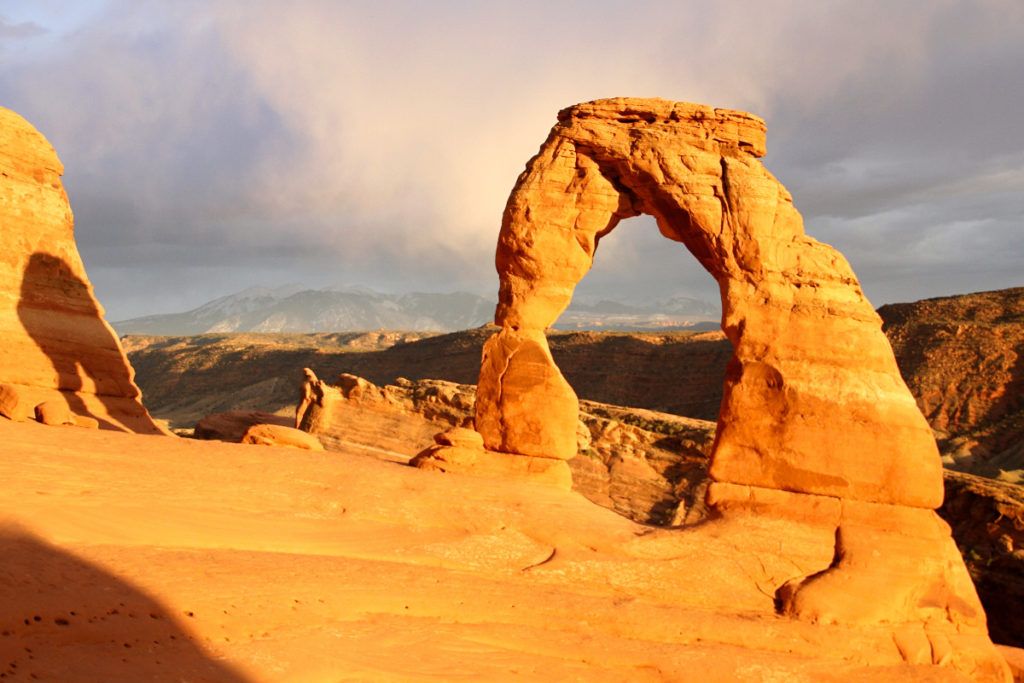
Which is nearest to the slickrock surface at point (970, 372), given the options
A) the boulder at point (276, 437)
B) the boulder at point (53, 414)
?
the boulder at point (276, 437)

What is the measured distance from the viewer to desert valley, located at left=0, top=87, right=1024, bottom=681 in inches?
265

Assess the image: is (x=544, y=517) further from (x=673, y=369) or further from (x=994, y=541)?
(x=673, y=369)

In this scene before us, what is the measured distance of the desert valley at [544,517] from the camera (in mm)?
6734

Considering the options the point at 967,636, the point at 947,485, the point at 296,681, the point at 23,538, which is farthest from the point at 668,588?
the point at 947,485

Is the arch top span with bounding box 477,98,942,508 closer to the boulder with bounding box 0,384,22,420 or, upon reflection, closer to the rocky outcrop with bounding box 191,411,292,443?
the boulder with bounding box 0,384,22,420

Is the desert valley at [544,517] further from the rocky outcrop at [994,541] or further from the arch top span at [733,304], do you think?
the rocky outcrop at [994,541]

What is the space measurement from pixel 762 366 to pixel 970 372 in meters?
32.0

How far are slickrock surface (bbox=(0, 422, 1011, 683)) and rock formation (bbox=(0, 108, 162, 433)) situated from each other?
6669 millimetres

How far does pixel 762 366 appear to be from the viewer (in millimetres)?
11352

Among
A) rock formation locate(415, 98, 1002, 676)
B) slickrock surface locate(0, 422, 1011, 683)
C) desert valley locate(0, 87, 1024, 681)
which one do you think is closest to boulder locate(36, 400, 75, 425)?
desert valley locate(0, 87, 1024, 681)

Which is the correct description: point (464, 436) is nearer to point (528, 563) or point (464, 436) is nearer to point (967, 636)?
point (528, 563)

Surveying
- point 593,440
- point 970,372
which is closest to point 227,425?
point 593,440

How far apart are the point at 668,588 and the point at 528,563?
163 cm

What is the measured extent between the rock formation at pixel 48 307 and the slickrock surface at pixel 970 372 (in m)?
28.2
